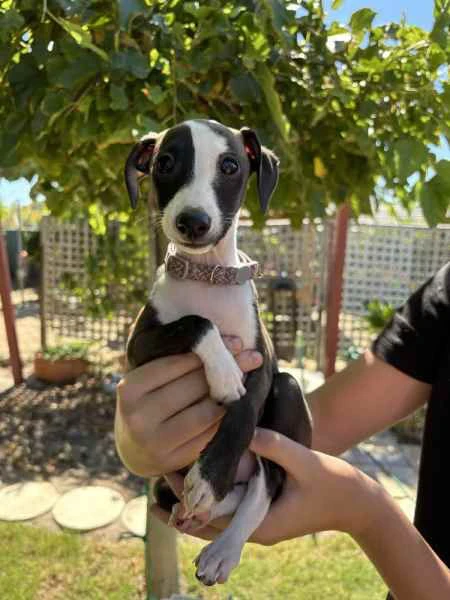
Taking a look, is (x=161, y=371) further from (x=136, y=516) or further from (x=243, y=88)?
(x=136, y=516)

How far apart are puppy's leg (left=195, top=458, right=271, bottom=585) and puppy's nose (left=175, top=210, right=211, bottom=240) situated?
1.87 feet

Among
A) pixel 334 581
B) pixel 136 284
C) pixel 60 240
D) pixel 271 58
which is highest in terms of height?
pixel 271 58

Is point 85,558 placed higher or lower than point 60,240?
lower

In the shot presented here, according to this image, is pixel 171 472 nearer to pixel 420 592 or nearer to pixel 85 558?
pixel 420 592

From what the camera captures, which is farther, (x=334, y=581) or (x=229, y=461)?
Result: (x=334, y=581)

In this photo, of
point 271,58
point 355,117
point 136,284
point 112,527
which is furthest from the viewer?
point 136,284

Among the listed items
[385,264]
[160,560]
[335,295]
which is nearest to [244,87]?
[160,560]

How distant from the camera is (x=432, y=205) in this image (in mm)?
1390

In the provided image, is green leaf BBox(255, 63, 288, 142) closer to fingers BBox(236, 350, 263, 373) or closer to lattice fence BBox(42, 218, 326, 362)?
fingers BBox(236, 350, 263, 373)

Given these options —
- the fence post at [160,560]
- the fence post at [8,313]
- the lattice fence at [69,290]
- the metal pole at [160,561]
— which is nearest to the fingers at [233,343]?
the fence post at [160,560]

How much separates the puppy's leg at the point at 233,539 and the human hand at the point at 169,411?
159 mm

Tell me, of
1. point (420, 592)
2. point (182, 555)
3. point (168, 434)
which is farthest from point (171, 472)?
point (182, 555)

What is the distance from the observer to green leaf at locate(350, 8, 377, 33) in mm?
1464

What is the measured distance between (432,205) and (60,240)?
588 cm
